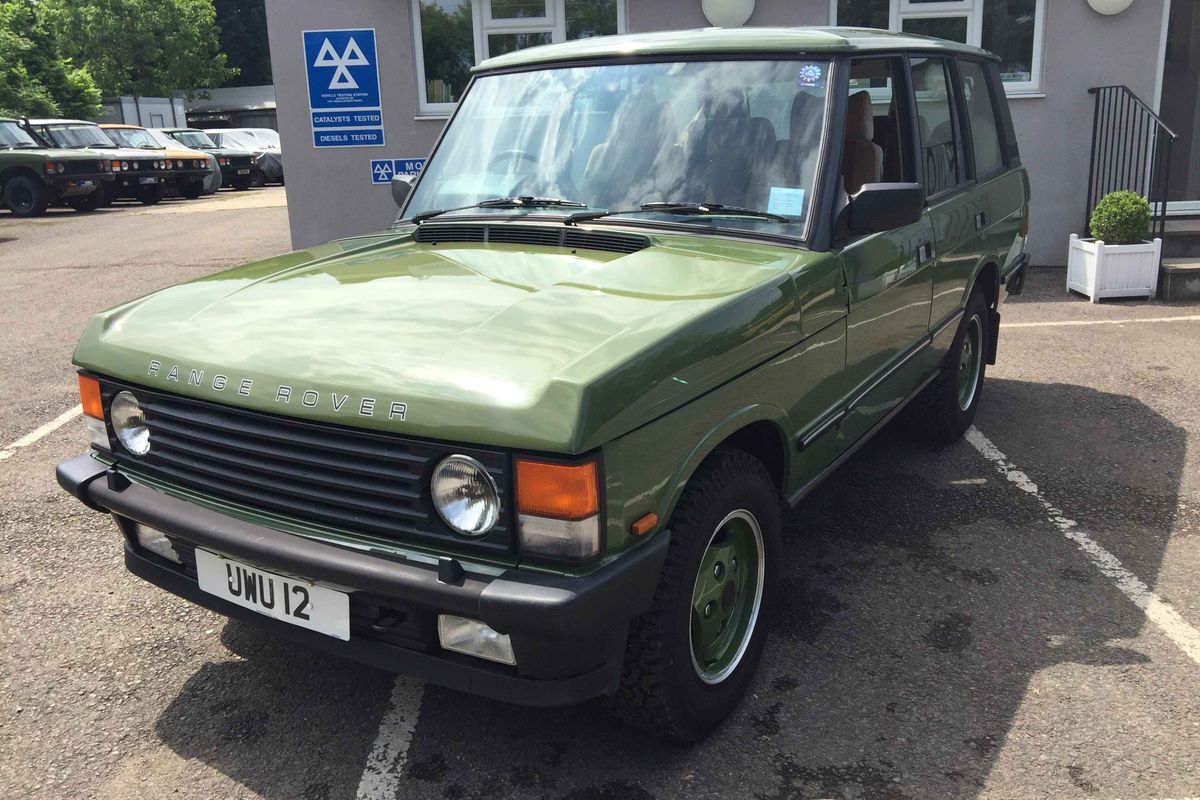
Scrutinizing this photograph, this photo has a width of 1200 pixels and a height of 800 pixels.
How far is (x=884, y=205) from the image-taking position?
319cm

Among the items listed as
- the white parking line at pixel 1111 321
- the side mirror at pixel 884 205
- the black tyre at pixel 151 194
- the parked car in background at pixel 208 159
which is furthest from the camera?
the parked car in background at pixel 208 159

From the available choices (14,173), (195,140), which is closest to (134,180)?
(14,173)

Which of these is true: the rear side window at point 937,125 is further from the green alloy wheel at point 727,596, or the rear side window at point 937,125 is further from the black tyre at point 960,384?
the green alloy wheel at point 727,596

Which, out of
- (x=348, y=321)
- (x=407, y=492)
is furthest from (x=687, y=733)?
(x=348, y=321)

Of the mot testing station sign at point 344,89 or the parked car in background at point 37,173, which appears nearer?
the mot testing station sign at point 344,89

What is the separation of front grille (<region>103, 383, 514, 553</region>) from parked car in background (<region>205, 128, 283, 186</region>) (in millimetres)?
28932

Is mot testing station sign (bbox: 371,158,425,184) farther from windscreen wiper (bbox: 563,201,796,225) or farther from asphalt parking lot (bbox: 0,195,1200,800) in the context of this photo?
windscreen wiper (bbox: 563,201,796,225)

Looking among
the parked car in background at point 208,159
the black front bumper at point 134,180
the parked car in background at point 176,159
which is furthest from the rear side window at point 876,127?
the parked car in background at point 208,159

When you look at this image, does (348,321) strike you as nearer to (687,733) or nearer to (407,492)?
(407,492)

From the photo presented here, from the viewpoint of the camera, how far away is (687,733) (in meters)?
2.73

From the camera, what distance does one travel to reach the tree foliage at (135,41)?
178 ft

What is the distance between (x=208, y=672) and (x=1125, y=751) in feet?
9.27

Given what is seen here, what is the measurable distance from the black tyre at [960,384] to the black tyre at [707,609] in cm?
222

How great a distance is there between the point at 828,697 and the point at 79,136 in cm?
2226
